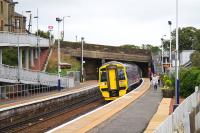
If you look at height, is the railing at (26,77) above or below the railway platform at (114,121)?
above

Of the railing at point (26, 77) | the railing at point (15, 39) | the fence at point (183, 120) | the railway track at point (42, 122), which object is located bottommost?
the railway track at point (42, 122)

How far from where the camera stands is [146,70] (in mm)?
98750

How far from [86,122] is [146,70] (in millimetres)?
76972

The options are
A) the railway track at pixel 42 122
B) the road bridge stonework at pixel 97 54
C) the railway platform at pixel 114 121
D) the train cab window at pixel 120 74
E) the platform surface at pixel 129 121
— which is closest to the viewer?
the platform surface at pixel 129 121

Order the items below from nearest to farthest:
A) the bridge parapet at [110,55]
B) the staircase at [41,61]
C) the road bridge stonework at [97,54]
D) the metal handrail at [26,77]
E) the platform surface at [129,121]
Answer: the platform surface at [129,121] < the metal handrail at [26,77] < the staircase at [41,61] < the bridge parapet at [110,55] < the road bridge stonework at [97,54]

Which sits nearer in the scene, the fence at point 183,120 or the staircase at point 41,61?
the fence at point 183,120

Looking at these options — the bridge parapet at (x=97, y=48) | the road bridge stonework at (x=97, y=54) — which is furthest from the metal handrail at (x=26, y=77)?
the bridge parapet at (x=97, y=48)

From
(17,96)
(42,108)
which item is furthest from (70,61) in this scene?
(42,108)

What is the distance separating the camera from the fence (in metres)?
13.6

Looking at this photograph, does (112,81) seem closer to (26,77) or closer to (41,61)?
(26,77)

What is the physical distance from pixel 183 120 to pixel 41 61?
53.7 m

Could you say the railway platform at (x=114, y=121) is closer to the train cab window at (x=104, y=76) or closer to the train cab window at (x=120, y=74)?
the train cab window at (x=104, y=76)

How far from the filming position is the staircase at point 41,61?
222ft

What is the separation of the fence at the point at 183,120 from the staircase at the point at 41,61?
41292 millimetres
